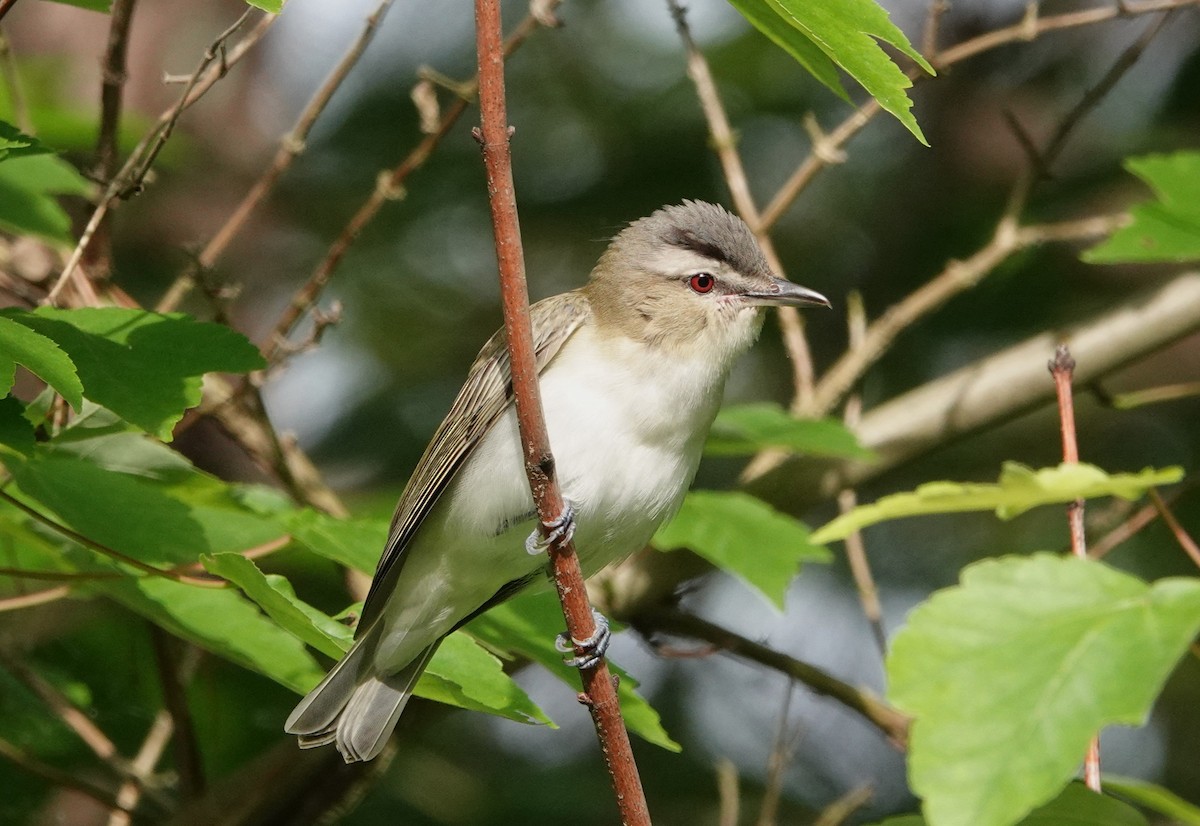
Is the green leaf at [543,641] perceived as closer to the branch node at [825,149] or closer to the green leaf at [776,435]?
the green leaf at [776,435]

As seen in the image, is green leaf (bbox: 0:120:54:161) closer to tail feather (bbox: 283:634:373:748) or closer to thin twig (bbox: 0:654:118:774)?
tail feather (bbox: 283:634:373:748)

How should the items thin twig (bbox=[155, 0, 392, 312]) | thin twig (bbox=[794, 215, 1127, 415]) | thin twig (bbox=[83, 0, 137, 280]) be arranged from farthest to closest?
thin twig (bbox=[794, 215, 1127, 415])
thin twig (bbox=[155, 0, 392, 312])
thin twig (bbox=[83, 0, 137, 280])

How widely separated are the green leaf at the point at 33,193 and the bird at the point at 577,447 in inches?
39.6

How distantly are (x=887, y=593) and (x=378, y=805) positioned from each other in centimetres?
251

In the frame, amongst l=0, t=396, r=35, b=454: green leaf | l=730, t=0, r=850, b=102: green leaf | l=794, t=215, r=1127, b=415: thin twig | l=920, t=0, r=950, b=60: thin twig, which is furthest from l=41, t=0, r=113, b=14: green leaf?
l=794, t=215, r=1127, b=415: thin twig

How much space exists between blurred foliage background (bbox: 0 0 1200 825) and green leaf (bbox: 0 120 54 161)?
310 centimetres

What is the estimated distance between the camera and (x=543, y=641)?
2.75 m

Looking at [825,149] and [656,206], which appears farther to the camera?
[656,206]

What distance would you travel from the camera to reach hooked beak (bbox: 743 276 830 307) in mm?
3391

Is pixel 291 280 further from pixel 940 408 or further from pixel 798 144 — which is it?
pixel 940 408

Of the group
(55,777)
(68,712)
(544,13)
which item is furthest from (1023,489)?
(68,712)

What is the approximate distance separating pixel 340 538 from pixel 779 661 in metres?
1.79

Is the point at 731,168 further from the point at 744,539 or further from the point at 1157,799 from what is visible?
the point at 1157,799

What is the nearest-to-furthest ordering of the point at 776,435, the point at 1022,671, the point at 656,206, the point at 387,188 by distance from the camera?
the point at 1022,671 < the point at 776,435 < the point at 387,188 < the point at 656,206
